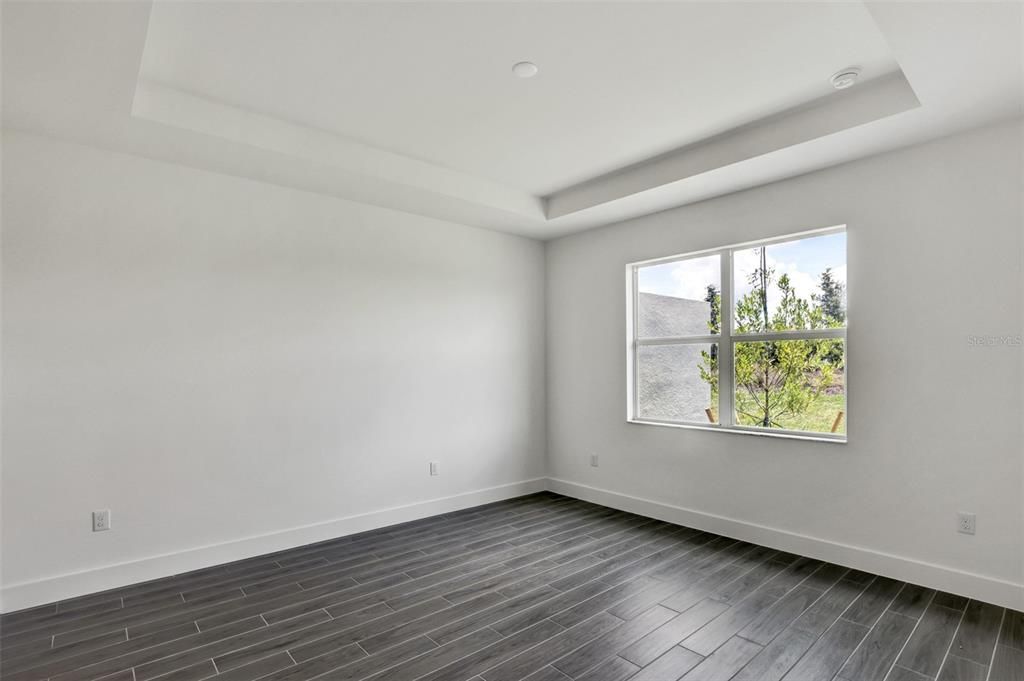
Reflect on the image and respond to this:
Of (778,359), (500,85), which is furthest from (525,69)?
(778,359)

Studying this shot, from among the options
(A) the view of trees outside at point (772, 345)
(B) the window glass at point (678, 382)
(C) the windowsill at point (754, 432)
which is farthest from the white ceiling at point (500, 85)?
(C) the windowsill at point (754, 432)

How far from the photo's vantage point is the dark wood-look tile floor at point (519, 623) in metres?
2.23

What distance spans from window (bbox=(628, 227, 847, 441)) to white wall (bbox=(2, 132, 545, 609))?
1544mm

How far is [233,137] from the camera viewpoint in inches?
118

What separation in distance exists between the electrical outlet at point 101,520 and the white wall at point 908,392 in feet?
12.5

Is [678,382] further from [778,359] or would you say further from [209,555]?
[209,555]

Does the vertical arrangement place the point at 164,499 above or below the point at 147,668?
above

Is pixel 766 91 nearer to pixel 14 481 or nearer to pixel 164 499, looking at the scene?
pixel 164 499

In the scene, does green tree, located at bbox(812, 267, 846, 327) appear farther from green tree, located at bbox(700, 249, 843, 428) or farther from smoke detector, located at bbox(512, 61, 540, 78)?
smoke detector, located at bbox(512, 61, 540, 78)

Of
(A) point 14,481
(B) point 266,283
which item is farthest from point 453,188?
(A) point 14,481

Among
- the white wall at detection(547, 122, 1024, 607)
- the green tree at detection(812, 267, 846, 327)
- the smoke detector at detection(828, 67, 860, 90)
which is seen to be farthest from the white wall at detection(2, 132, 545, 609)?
the smoke detector at detection(828, 67, 860, 90)

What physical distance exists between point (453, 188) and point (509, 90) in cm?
127

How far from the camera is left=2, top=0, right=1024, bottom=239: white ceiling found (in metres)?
2.17

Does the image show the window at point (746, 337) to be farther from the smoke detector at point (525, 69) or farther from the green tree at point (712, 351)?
the smoke detector at point (525, 69)
